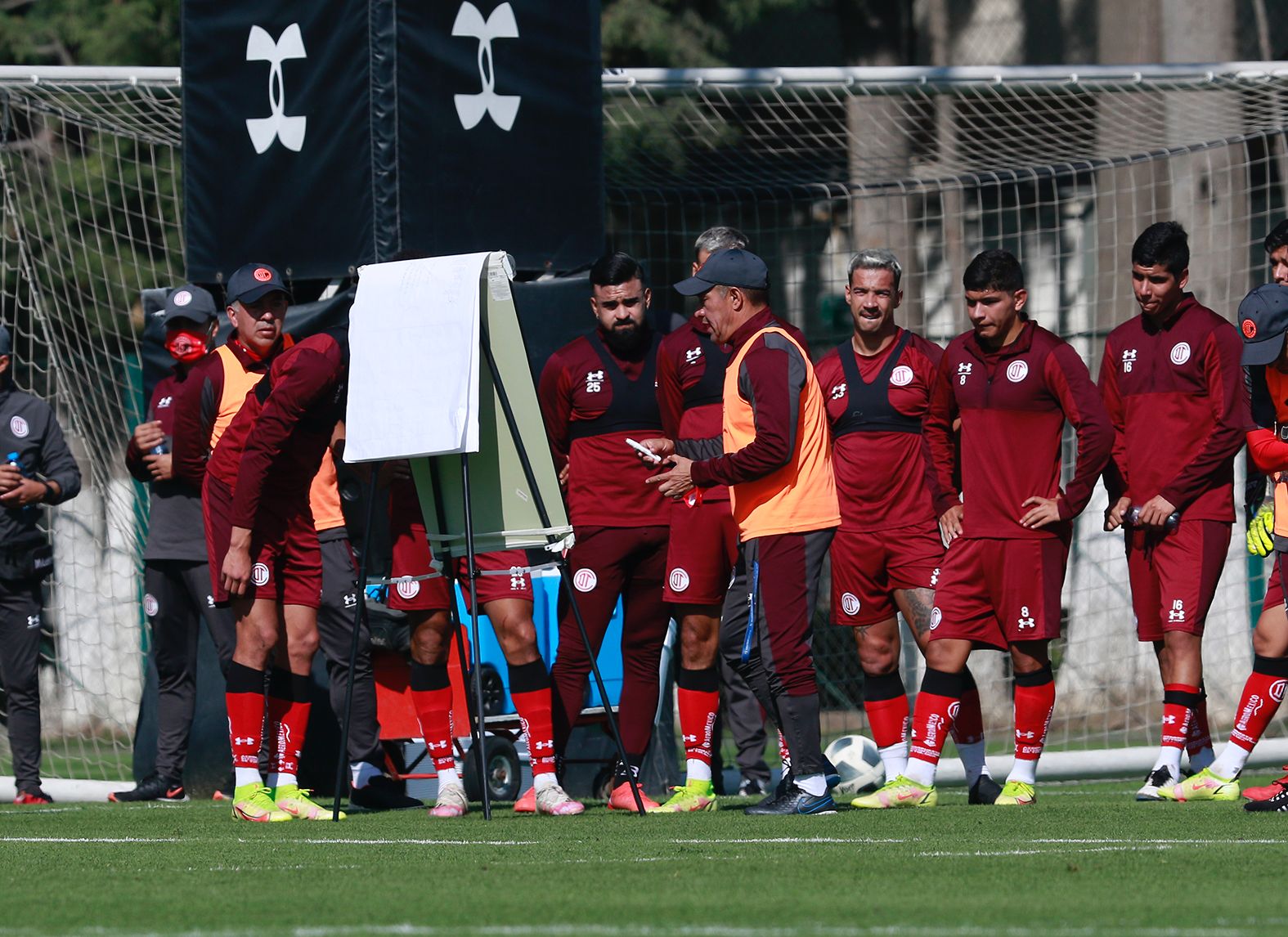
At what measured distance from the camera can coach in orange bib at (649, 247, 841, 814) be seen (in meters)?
7.44

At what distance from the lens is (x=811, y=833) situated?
6574 mm

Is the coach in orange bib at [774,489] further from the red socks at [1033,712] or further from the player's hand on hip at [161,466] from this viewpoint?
the player's hand on hip at [161,466]

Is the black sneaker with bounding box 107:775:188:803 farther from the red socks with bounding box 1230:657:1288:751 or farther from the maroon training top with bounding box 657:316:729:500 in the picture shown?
the red socks with bounding box 1230:657:1288:751

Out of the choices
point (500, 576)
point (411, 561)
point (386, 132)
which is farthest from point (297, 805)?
point (386, 132)

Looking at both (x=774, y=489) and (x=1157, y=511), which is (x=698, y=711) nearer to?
(x=774, y=489)

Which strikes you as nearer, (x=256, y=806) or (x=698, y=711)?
(x=256, y=806)

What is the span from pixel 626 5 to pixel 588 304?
7.48 m

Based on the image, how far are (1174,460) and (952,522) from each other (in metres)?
0.97

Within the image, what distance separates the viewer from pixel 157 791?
9836mm

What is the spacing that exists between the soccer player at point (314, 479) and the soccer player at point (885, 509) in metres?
2.23

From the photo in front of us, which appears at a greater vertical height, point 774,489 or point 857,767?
point 774,489

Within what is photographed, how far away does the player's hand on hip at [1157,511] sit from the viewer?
8062mm

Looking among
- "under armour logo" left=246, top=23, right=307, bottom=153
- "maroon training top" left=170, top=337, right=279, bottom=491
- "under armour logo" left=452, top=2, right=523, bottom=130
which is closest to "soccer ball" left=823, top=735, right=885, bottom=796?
"maroon training top" left=170, top=337, right=279, bottom=491

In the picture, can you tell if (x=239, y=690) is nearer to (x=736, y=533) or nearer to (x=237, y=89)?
(x=736, y=533)
